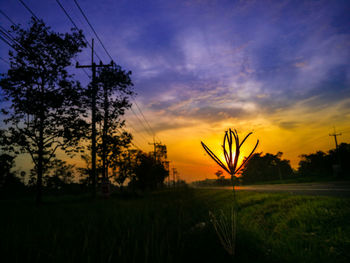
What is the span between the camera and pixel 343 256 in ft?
7.97

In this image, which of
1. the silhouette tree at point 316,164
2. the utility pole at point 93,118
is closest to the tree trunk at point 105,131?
the utility pole at point 93,118

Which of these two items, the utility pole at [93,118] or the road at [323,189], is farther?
the utility pole at [93,118]

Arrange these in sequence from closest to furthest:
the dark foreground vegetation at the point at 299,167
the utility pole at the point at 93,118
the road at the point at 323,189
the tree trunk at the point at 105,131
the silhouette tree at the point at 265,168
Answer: the road at the point at 323,189, the utility pole at the point at 93,118, the tree trunk at the point at 105,131, the dark foreground vegetation at the point at 299,167, the silhouette tree at the point at 265,168

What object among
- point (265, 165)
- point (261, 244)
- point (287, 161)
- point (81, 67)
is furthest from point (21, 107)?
point (287, 161)

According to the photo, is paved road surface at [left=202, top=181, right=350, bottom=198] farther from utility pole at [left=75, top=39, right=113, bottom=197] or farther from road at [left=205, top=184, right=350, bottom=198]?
utility pole at [left=75, top=39, right=113, bottom=197]

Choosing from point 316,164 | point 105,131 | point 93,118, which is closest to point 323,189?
point 93,118

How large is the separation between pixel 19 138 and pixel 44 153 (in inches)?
82.6

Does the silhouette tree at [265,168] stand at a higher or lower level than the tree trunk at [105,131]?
lower

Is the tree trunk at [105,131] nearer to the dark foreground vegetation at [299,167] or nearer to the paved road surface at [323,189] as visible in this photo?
the paved road surface at [323,189]

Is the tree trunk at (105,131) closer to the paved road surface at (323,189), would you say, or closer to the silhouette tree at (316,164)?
the paved road surface at (323,189)

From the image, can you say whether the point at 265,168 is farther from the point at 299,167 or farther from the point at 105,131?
the point at 105,131

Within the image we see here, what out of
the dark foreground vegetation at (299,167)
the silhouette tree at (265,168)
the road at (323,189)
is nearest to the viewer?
the road at (323,189)

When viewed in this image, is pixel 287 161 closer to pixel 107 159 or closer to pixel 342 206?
pixel 107 159

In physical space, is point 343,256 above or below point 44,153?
below
